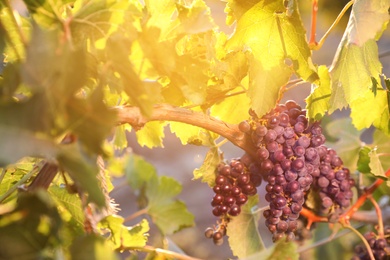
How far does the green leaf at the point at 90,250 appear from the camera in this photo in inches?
14.5

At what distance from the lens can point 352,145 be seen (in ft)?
3.41

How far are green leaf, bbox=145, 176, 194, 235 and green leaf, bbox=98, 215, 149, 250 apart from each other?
20 mm

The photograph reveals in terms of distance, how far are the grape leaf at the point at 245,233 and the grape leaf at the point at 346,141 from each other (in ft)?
0.91

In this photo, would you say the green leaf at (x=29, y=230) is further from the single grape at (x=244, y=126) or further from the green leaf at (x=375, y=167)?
the green leaf at (x=375, y=167)

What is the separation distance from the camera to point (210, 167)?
75cm

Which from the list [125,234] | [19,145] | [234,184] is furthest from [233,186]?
[19,145]

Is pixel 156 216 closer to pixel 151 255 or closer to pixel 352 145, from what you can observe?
pixel 151 255

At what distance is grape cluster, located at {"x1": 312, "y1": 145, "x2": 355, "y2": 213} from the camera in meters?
0.75

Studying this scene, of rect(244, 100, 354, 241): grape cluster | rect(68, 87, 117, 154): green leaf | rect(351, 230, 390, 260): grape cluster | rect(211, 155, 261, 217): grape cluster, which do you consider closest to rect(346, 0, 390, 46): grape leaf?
rect(244, 100, 354, 241): grape cluster

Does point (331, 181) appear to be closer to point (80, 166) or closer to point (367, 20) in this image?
point (367, 20)

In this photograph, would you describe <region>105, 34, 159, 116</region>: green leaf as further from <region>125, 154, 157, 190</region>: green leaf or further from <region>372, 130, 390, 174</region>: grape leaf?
<region>372, 130, 390, 174</region>: grape leaf

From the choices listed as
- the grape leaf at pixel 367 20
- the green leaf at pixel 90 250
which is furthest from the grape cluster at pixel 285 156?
the green leaf at pixel 90 250

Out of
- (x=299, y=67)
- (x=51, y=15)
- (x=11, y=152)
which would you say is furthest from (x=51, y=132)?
(x=299, y=67)

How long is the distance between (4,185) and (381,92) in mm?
560
